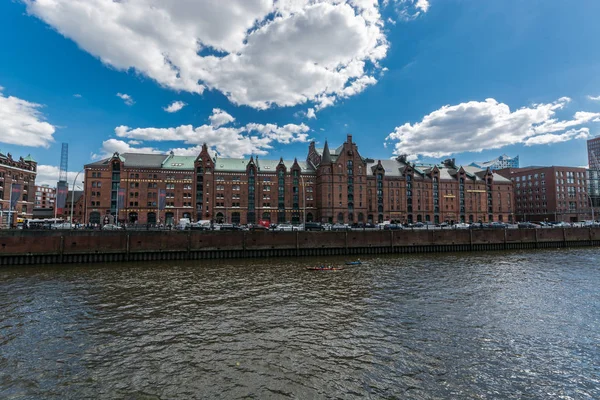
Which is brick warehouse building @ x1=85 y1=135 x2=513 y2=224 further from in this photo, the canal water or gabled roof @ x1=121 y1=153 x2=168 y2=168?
the canal water

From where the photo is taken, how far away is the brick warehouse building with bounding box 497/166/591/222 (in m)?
128

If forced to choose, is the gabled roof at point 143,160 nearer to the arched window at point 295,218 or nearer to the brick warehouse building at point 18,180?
the brick warehouse building at point 18,180

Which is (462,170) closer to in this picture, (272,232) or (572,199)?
(572,199)

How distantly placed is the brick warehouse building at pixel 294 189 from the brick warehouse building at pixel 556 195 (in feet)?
83.7

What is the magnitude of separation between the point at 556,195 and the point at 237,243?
144324mm

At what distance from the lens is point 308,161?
11681 cm

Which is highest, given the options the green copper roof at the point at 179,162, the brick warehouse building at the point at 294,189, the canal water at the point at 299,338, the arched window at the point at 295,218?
the green copper roof at the point at 179,162

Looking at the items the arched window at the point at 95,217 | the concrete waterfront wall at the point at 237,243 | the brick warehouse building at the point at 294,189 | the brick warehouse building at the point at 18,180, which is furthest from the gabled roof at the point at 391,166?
the brick warehouse building at the point at 18,180

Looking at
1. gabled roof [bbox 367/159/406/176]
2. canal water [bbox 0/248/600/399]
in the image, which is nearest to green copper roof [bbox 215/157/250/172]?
gabled roof [bbox 367/159/406/176]

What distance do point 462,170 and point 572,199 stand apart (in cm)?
5834

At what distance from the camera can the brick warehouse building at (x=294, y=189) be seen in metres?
89.2

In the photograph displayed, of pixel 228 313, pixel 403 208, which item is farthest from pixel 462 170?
pixel 228 313

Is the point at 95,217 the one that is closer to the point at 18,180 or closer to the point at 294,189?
the point at 18,180

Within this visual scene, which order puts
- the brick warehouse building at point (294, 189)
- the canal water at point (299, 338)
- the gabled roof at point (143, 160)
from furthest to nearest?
the gabled roof at point (143, 160), the brick warehouse building at point (294, 189), the canal water at point (299, 338)
